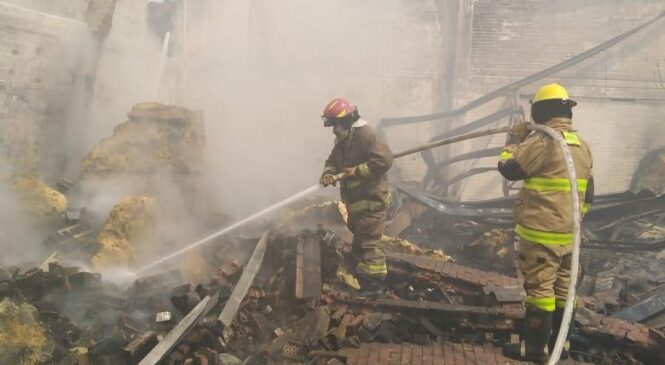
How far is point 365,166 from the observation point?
487cm

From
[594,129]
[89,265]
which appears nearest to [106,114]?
[89,265]

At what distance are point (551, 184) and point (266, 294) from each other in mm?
2785

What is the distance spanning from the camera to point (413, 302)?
4.53m

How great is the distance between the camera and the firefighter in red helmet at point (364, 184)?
490 cm

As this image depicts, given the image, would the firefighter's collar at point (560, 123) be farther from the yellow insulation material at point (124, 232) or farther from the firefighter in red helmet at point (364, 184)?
the yellow insulation material at point (124, 232)

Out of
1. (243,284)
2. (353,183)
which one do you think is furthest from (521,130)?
(243,284)

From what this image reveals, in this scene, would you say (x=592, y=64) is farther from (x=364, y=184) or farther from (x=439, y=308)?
(x=439, y=308)

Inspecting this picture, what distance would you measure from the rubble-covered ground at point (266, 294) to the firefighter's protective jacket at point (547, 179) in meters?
1.09

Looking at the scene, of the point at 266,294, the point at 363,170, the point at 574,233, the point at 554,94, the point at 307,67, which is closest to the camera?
the point at 574,233

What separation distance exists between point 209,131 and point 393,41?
213 inches

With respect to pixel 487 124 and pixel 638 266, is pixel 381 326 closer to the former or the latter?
pixel 638 266

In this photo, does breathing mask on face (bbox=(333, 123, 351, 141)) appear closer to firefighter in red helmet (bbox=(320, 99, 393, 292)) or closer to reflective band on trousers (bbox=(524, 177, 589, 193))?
firefighter in red helmet (bbox=(320, 99, 393, 292))

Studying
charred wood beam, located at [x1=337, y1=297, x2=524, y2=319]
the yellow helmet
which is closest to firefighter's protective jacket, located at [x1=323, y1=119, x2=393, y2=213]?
charred wood beam, located at [x1=337, y1=297, x2=524, y2=319]

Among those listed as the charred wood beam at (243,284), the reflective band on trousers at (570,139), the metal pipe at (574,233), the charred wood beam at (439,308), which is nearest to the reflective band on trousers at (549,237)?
the metal pipe at (574,233)
